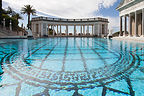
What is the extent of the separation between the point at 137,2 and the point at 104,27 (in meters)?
22.0

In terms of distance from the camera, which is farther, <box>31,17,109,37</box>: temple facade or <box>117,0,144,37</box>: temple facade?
<box>31,17,109,37</box>: temple facade

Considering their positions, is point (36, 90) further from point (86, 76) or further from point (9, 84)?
point (86, 76)

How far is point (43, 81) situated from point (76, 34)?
43203 mm

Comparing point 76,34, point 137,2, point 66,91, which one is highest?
point 137,2

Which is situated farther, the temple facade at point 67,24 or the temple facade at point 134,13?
the temple facade at point 67,24

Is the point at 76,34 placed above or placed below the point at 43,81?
above

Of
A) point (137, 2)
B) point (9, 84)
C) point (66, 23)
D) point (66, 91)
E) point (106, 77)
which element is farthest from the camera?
point (66, 23)

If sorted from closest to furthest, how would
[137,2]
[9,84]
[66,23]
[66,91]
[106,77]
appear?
[66,91] < [9,84] < [106,77] < [137,2] < [66,23]

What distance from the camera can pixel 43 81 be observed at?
328 centimetres

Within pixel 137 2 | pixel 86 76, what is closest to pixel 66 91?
pixel 86 76

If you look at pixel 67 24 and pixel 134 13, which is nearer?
pixel 134 13

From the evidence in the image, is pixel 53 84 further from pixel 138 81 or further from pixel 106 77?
pixel 138 81

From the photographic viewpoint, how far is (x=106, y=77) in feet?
11.7

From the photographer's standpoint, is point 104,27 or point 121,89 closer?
point 121,89
